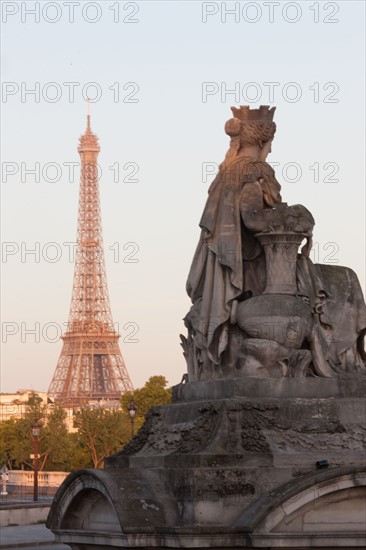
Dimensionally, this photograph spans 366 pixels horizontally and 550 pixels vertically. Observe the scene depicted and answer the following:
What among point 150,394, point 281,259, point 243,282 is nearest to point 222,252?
point 243,282

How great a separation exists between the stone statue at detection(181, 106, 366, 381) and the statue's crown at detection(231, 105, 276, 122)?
0.02m

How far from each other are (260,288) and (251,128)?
245cm

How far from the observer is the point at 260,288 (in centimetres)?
2584

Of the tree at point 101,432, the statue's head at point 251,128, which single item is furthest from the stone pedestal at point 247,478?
the tree at point 101,432

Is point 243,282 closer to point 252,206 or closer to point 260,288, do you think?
point 260,288

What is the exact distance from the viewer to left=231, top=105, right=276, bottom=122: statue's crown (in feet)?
86.4

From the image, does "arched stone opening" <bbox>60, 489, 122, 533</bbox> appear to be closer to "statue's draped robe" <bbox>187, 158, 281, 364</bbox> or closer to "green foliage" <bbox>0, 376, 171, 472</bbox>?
"statue's draped robe" <bbox>187, 158, 281, 364</bbox>

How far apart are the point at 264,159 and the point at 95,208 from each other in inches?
6280

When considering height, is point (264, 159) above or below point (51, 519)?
above

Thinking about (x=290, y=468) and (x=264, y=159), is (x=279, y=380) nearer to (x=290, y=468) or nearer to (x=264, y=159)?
(x=290, y=468)

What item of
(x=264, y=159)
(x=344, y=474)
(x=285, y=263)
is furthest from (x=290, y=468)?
(x=264, y=159)

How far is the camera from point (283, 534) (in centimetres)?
2319

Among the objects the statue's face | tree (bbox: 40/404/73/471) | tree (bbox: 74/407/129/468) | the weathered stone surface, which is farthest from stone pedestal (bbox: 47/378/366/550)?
tree (bbox: 40/404/73/471)

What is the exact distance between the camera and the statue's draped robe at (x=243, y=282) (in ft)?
83.6
